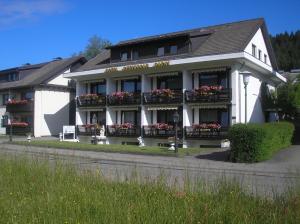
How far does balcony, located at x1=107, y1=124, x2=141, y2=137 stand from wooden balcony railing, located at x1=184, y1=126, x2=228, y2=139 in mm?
4853

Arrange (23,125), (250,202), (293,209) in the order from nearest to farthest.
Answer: (293,209) < (250,202) < (23,125)

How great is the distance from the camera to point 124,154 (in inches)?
1028

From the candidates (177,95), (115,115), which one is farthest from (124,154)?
(115,115)

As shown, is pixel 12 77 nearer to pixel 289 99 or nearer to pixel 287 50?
pixel 289 99

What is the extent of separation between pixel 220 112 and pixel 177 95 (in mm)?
3487

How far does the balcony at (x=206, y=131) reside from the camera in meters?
29.9

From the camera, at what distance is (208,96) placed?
30.8 meters

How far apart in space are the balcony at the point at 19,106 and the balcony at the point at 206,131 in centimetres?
2233

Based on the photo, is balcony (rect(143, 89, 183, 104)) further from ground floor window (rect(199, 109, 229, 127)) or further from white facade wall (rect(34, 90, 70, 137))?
white facade wall (rect(34, 90, 70, 137))

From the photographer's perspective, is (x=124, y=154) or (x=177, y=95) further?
(x=177, y=95)

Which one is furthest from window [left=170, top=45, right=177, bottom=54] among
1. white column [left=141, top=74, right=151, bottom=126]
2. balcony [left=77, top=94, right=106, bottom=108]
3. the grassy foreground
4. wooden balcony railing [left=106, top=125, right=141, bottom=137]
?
the grassy foreground

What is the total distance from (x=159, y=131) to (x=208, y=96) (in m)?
5.01

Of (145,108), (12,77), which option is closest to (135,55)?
(145,108)

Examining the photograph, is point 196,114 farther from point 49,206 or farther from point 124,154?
point 49,206
